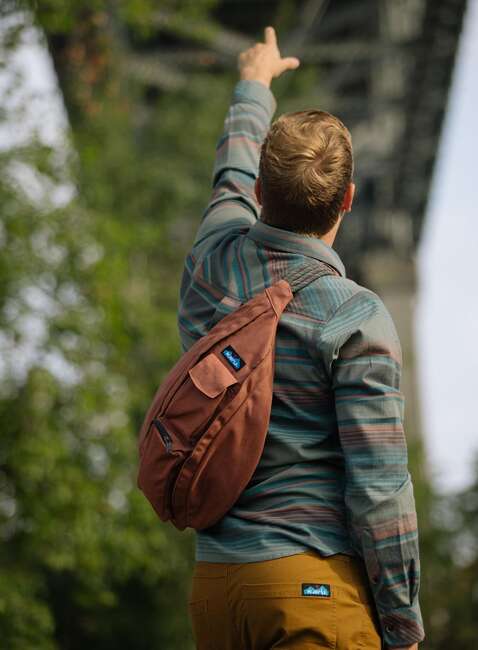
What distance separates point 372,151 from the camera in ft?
69.2

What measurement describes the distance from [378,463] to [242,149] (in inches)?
44.1

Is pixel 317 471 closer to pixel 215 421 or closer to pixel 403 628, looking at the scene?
pixel 215 421

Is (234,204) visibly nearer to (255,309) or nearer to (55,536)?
(255,309)

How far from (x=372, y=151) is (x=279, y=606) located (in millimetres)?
19284

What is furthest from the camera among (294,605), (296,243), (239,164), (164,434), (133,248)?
(133,248)

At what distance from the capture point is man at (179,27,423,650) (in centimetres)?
237

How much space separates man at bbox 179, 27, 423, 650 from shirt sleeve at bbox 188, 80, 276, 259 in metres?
0.31

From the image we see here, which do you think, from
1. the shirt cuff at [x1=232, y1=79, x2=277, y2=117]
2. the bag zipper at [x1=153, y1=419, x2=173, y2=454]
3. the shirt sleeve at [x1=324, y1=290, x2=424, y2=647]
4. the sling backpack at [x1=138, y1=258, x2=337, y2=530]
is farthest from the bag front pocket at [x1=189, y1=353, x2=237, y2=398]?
the shirt cuff at [x1=232, y1=79, x2=277, y2=117]

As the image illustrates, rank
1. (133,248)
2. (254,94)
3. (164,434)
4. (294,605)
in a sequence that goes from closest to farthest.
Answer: (294,605)
(164,434)
(254,94)
(133,248)

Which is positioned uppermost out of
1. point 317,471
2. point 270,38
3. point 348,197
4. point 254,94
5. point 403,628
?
point 270,38

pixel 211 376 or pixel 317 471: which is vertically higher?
pixel 211 376

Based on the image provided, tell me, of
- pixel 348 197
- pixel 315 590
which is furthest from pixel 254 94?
pixel 315 590

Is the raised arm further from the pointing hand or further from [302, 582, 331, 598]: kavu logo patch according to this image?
[302, 582, 331, 598]: kavu logo patch

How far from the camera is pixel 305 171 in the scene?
251 centimetres
